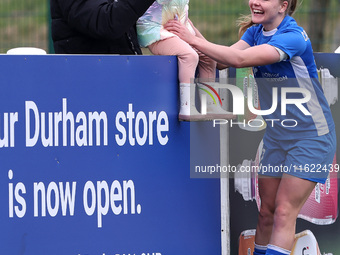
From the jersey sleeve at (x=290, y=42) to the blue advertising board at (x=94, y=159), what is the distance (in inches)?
21.9

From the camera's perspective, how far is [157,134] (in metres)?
3.83

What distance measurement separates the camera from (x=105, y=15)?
3.70m

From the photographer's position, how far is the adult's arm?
369 centimetres

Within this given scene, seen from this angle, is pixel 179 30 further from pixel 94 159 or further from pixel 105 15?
pixel 94 159

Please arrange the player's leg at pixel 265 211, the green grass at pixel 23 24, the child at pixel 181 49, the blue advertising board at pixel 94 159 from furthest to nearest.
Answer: the green grass at pixel 23 24, the player's leg at pixel 265 211, the child at pixel 181 49, the blue advertising board at pixel 94 159

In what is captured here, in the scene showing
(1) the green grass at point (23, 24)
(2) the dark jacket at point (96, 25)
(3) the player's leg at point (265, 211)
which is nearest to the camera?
(2) the dark jacket at point (96, 25)

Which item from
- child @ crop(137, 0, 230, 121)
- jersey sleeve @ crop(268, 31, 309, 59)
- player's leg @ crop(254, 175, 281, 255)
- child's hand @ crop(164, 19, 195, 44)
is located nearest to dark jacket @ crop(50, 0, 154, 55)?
child @ crop(137, 0, 230, 121)

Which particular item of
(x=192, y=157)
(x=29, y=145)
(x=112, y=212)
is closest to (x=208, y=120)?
(x=192, y=157)

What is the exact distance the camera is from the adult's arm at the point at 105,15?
369 centimetres

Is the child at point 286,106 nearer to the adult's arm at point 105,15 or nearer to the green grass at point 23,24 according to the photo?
the adult's arm at point 105,15

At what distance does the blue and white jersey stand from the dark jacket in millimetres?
716

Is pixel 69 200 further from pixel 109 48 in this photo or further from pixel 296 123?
pixel 296 123

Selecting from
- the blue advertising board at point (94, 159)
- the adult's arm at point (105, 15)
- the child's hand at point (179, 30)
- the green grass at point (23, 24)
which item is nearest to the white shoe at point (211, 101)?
the blue advertising board at point (94, 159)

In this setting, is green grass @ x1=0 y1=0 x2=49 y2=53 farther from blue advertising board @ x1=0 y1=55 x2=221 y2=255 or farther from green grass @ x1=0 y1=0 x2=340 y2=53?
blue advertising board @ x1=0 y1=55 x2=221 y2=255
